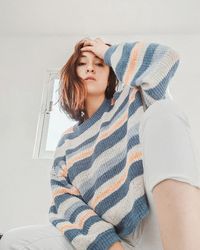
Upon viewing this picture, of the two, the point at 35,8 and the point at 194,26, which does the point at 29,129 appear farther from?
the point at 194,26

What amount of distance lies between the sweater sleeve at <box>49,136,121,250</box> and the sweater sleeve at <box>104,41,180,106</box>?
0.32 meters

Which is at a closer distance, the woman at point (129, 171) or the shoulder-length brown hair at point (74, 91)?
the woman at point (129, 171)

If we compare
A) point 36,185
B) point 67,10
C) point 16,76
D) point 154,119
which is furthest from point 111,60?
point 16,76

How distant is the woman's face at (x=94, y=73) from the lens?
3.66ft

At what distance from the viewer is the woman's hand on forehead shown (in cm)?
99

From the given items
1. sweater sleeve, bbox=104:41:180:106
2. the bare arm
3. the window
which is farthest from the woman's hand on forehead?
the window

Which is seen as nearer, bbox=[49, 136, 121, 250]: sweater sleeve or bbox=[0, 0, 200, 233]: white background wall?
bbox=[49, 136, 121, 250]: sweater sleeve

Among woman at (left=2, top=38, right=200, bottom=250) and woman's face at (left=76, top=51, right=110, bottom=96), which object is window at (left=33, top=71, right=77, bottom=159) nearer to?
woman's face at (left=76, top=51, right=110, bottom=96)

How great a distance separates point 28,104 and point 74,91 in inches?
49.4

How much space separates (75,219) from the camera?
2.51ft

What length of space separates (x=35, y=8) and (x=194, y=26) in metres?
1.26

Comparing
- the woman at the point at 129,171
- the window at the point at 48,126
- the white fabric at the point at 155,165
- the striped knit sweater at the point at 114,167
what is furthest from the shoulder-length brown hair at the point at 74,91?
the window at the point at 48,126

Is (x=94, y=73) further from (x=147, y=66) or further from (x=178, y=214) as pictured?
(x=178, y=214)

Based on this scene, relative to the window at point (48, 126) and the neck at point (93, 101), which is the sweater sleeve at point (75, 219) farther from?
the window at point (48, 126)
